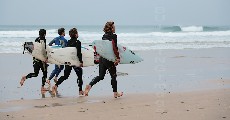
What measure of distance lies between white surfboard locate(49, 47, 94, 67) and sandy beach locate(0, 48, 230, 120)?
2.23 feet

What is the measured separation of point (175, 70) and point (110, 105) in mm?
6170

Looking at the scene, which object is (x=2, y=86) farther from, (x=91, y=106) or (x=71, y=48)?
(x=91, y=106)

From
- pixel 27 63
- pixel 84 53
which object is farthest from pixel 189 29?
pixel 84 53

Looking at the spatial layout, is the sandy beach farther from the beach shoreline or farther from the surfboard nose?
the surfboard nose

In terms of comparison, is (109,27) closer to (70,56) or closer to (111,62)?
(111,62)

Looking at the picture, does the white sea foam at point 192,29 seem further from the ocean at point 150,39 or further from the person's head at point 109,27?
the person's head at point 109,27

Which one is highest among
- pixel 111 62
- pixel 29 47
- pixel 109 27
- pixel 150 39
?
pixel 109 27

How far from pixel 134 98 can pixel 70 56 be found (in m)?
1.81

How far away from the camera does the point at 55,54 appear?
896 cm

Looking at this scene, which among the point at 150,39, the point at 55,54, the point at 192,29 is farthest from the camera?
the point at 192,29

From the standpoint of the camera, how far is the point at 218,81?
10086 millimetres

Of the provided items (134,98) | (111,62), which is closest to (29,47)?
(111,62)

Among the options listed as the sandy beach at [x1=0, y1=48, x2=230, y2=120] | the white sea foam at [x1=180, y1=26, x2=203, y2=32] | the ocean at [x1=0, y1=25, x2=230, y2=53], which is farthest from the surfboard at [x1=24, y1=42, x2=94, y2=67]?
the white sea foam at [x1=180, y1=26, x2=203, y2=32]

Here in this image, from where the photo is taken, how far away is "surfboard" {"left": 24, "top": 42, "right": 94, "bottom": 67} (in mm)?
8609
